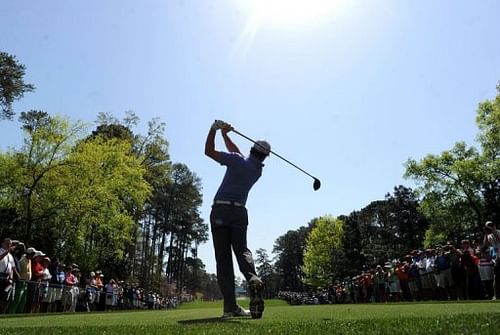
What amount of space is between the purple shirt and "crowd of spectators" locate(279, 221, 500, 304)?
8778 mm

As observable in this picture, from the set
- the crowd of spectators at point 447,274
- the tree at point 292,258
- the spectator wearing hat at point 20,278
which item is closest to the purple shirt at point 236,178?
the crowd of spectators at point 447,274

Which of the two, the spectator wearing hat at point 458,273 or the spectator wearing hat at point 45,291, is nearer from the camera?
the spectator wearing hat at point 45,291

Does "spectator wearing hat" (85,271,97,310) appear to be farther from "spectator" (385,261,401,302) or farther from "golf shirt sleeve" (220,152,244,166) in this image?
"golf shirt sleeve" (220,152,244,166)

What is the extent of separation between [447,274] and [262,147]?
507 inches

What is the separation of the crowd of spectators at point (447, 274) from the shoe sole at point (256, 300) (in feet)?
30.0

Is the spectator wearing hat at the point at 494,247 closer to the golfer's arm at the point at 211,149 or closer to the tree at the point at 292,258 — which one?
the golfer's arm at the point at 211,149

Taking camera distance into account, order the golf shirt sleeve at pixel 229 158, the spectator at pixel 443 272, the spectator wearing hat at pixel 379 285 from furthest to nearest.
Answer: the spectator wearing hat at pixel 379 285 → the spectator at pixel 443 272 → the golf shirt sleeve at pixel 229 158

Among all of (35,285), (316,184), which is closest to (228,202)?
(316,184)

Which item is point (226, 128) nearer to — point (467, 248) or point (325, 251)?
point (467, 248)

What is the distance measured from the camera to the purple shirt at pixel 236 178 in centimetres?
596

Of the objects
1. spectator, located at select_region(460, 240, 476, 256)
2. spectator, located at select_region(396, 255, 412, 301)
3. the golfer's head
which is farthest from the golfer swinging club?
spectator, located at select_region(396, 255, 412, 301)

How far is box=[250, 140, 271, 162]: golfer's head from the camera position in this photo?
246 inches

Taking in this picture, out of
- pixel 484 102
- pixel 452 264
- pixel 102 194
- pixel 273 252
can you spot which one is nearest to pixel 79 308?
pixel 102 194

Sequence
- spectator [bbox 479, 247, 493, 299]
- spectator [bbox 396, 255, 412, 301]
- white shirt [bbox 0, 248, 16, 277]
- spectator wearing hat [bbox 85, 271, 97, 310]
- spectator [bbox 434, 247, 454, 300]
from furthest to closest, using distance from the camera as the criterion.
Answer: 1. spectator wearing hat [bbox 85, 271, 97, 310]
2. spectator [bbox 396, 255, 412, 301]
3. spectator [bbox 434, 247, 454, 300]
4. spectator [bbox 479, 247, 493, 299]
5. white shirt [bbox 0, 248, 16, 277]
